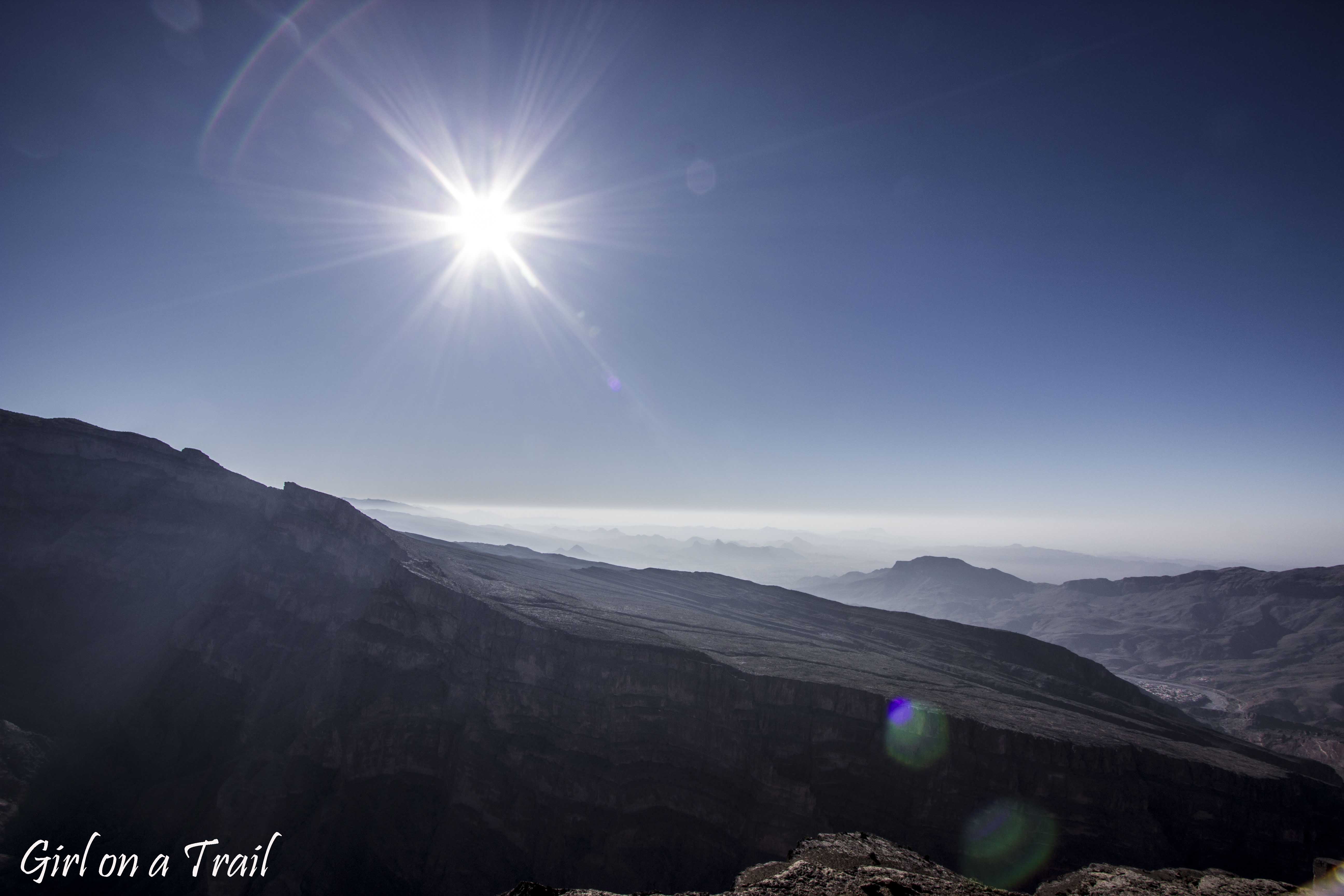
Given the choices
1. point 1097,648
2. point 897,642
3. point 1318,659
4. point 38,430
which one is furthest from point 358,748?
point 1097,648

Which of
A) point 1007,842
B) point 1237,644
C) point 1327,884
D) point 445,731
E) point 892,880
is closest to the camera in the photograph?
point 892,880

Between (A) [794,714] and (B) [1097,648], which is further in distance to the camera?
(B) [1097,648]

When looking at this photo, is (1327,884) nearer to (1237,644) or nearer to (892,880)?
(892,880)

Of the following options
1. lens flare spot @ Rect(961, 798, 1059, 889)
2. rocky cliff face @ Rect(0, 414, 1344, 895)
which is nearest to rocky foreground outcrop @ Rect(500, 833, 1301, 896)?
lens flare spot @ Rect(961, 798, 1059, 889)

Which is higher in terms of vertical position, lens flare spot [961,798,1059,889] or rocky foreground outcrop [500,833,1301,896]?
rocky foreground outcrop [500,833,1301,896]

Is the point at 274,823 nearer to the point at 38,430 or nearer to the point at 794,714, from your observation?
the point at 794,714

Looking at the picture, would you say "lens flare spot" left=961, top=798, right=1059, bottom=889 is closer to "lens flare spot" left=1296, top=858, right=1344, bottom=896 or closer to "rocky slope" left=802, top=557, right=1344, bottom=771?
"lens flare spot" left=1296, top=858, right=1344, bottom=896

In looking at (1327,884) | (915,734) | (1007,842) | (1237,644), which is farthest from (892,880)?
(1237,644)
